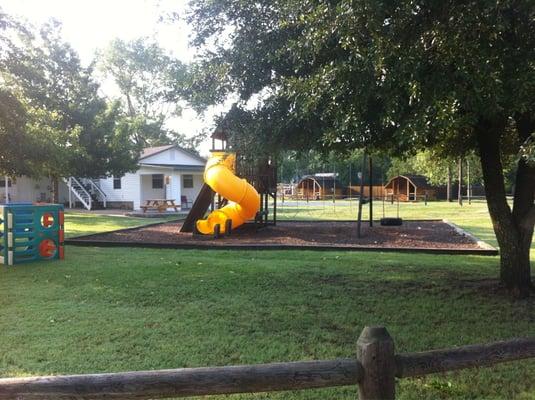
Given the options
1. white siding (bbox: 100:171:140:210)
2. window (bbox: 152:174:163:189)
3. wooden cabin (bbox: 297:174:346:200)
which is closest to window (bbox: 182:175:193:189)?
window (bbox: 152:174:163:189)

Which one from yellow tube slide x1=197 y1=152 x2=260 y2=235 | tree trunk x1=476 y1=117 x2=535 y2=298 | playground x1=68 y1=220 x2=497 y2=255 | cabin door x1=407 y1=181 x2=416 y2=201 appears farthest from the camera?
cabin door x1=407 y1=181 x2=416 y2=201

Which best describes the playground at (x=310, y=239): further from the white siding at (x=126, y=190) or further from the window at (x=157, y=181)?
the window at (x=157, y=181)

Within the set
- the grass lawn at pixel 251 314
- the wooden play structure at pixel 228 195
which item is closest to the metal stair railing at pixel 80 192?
the wooden play structure at pixel 228 195

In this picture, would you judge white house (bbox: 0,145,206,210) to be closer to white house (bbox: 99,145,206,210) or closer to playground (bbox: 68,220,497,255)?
white house (bbox: 99,145,206,210)

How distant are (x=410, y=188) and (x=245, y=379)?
52.7 metres

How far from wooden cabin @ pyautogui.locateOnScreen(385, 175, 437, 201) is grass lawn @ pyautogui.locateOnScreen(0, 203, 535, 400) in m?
40.9

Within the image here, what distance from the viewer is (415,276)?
9.30m

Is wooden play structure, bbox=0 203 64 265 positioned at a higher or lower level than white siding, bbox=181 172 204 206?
lower

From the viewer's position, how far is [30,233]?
445 inches

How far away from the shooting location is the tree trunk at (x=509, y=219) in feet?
24.6

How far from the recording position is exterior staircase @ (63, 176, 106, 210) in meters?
33.9

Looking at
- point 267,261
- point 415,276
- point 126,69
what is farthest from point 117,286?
point 126,69

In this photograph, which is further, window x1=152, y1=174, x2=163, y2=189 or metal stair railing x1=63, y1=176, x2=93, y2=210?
window x1=152, y1=174, x2=163, y2=189

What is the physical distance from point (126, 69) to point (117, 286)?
53.7m
